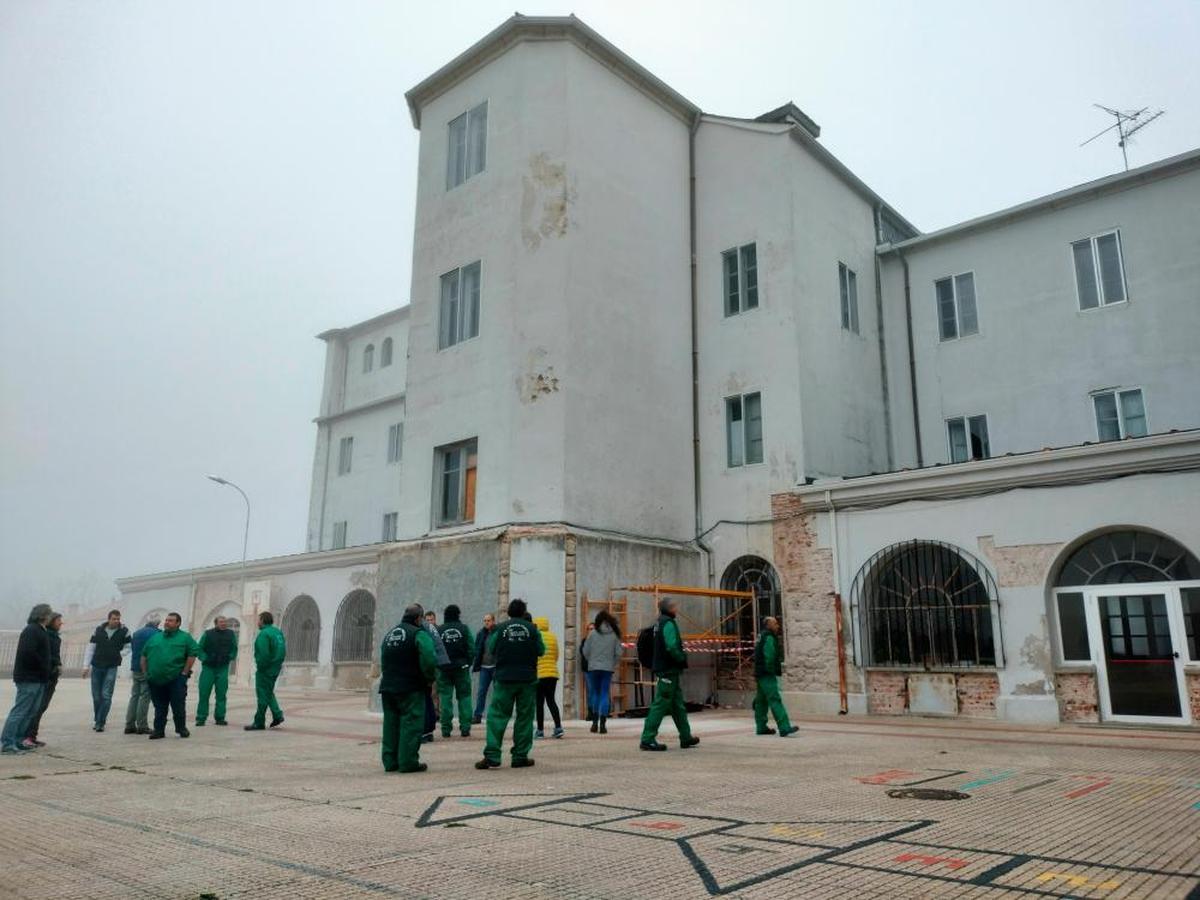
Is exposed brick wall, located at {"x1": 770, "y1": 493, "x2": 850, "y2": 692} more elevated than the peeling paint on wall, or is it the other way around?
the peeling paint on wall

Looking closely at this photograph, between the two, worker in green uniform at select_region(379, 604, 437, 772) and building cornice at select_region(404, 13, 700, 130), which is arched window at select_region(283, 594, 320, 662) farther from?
worker in green uniform at select_region(379, 604, 437, 772)

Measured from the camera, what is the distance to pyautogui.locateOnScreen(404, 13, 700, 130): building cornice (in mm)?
18531

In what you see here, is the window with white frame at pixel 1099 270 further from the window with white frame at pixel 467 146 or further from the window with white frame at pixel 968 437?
the window with white frame at pixel 467 146

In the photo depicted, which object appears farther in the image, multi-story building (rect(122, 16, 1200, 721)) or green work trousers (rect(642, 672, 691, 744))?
multi-story building (rect(122, 16, 1200, 721))

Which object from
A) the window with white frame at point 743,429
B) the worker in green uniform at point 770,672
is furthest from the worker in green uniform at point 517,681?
the window with white frame at point 743,429

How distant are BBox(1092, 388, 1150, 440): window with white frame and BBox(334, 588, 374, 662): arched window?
62.4 ft

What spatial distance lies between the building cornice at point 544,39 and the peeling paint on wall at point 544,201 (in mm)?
2865

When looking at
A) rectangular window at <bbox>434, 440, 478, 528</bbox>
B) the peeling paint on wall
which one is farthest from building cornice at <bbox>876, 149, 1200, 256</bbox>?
rectangular window at <bbox>434, 440, 478, 528</bbox>

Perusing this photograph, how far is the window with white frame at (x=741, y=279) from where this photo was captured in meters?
19.7

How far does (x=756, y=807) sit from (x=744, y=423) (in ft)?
43.4

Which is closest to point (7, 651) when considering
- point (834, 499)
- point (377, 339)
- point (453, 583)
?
point (377, 339)

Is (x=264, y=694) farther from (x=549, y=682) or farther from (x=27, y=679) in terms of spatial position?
(x=549, y=682)

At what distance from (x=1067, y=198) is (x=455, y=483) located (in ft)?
47.5

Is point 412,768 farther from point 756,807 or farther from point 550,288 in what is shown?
point 550,288
